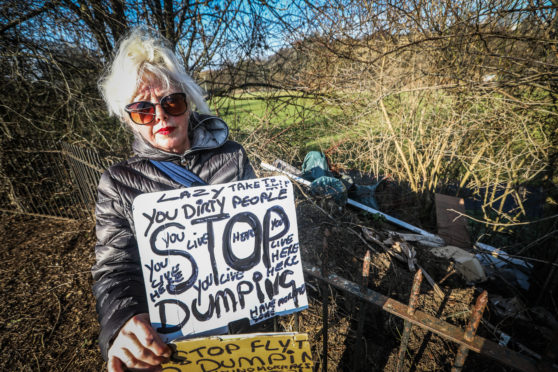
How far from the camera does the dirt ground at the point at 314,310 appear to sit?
87.9 inches

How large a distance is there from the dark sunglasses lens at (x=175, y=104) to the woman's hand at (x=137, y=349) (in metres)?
1.15

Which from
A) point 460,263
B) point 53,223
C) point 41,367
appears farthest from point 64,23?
point 460,263

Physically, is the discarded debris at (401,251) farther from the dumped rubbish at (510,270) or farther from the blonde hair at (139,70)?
the blonde hair at (139,70)

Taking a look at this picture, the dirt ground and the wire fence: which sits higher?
the wire fence

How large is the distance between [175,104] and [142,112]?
197mm

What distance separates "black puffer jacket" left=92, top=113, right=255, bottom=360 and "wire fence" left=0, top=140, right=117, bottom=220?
3431mm

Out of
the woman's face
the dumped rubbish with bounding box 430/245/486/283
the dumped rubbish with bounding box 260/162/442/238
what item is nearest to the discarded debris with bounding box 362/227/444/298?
the dumped rubbish with bounding box 430/245/486/283

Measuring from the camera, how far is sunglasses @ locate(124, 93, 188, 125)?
1.40 metres

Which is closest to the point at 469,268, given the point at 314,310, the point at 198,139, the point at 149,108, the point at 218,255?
the point at 314,310

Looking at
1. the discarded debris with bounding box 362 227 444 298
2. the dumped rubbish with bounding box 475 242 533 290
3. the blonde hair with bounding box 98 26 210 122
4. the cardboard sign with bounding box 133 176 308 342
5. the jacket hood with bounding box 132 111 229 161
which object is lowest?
the dumped rubbish with bounding box 475 242 533 290

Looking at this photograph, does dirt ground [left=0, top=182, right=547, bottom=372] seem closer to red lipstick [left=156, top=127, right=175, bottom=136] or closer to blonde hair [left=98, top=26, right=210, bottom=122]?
red lipstick [left=156, top=127, right=175, bottom=136]

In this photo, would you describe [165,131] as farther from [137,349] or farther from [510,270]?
[510,270]

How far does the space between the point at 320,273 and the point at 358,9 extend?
4.68 m

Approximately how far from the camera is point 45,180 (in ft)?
15.8
